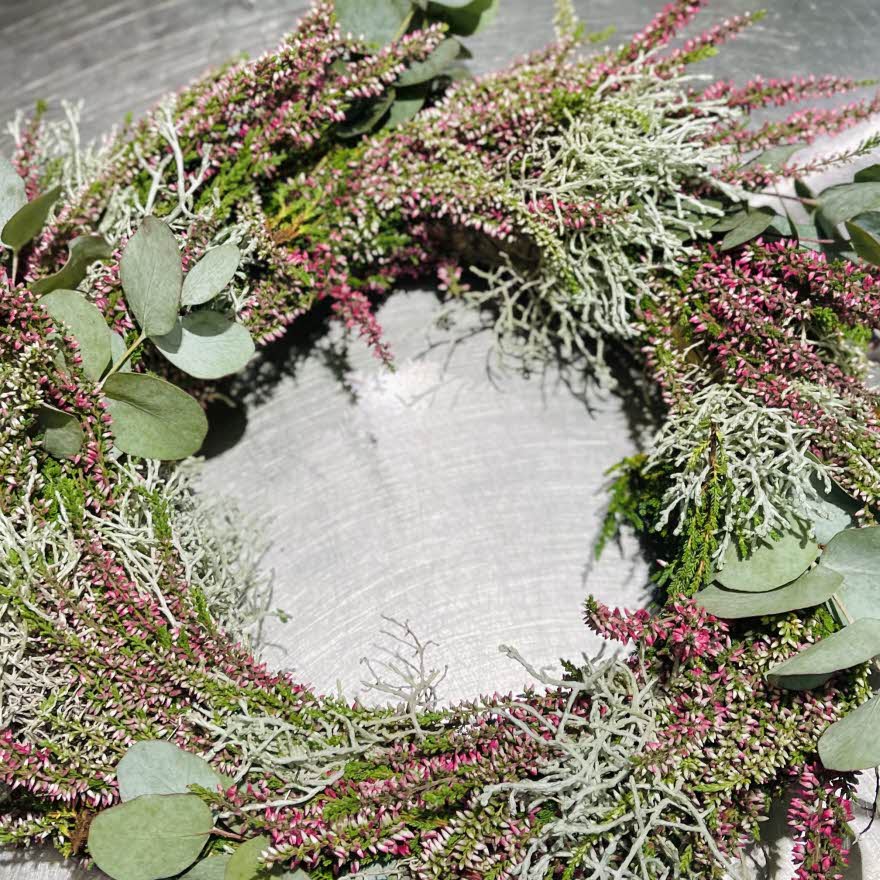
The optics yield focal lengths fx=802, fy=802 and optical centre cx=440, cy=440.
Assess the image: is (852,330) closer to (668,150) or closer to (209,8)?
(668,150)

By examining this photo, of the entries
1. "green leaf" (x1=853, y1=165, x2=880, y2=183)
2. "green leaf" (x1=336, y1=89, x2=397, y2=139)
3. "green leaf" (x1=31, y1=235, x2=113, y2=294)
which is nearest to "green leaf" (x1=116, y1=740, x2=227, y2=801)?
"green leaf" (x1=31, y1=235, x2=113, y2=294)

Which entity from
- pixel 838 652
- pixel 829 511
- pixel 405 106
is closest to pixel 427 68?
pixel 405 106

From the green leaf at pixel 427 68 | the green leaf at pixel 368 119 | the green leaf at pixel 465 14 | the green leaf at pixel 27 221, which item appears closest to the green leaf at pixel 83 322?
the green leaf at pixel 27 221

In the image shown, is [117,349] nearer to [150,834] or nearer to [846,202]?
[150,834]

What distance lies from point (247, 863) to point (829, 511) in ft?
2.53

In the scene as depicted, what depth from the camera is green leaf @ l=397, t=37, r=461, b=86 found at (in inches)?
44.9

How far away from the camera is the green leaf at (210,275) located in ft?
3.28

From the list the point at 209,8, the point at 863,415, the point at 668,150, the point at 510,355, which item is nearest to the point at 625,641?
the point at 863,415

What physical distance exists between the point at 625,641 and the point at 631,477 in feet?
1.03

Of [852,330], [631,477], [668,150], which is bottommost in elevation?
[631,477]

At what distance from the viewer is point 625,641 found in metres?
0.90

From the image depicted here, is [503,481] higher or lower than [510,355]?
lower

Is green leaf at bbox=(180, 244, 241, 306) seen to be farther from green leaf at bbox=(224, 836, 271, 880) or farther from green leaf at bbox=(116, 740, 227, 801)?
green leaf at bbox=(224, 836, 271, 880)

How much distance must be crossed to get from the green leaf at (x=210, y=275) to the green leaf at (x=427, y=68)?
366mm
